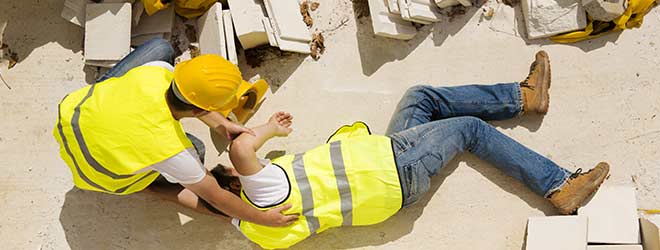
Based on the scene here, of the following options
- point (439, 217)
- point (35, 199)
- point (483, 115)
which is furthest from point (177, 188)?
point (483, 115)

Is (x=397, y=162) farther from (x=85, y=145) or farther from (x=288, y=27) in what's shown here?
(x=85, y=145)

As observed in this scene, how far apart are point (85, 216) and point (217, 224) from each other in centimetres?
73

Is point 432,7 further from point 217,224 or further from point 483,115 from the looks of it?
point 217,224

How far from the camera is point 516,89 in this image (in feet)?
12.5

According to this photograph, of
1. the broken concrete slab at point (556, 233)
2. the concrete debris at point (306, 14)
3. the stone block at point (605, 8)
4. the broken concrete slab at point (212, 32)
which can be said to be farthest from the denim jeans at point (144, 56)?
the stone block at point (605, 8)

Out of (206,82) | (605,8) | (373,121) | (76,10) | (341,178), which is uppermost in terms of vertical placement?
(206,82)

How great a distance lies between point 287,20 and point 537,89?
1394mm

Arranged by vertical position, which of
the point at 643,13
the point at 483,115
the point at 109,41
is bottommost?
the point at 483,115

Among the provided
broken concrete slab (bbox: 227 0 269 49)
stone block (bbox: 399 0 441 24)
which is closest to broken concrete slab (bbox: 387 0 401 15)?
stone block (bbox: 399 0 441 24)

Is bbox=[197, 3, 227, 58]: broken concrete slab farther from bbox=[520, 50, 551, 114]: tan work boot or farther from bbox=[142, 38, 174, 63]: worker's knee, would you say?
bbox=[520, 50, 551, 114]: tan work boot

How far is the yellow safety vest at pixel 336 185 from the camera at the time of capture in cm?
347

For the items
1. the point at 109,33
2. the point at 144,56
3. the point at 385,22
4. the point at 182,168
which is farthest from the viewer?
the point at 385,22

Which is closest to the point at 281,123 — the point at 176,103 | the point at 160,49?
the point at 160,49

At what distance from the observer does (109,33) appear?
3805mm
